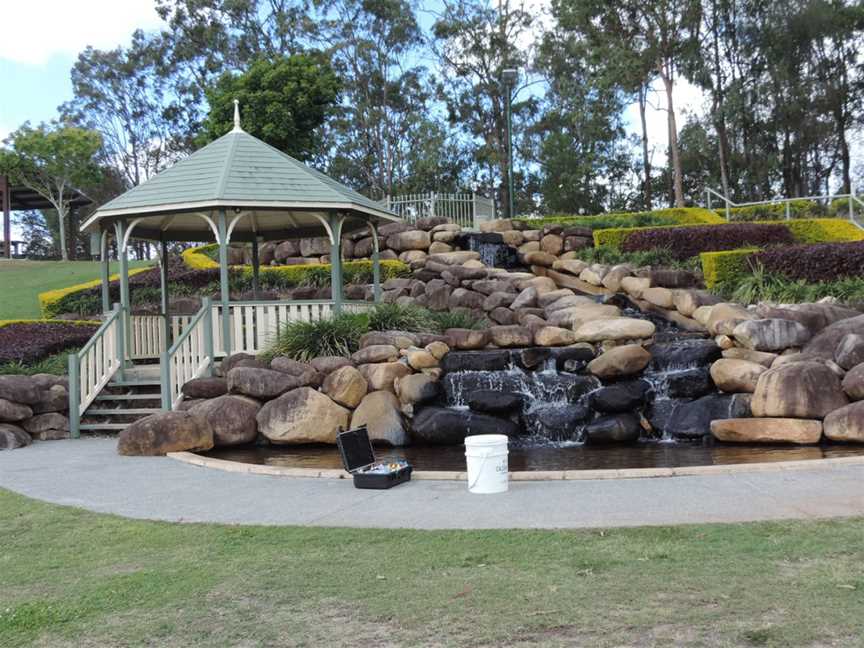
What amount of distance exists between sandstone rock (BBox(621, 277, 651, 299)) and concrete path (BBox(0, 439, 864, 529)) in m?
9.79

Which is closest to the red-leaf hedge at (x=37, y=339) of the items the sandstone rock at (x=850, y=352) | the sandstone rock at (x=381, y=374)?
the sandstone rock at (x=381, y=374)

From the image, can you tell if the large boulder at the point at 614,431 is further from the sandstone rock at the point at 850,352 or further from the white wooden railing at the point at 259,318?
the white wooden railing at the point at 259,318

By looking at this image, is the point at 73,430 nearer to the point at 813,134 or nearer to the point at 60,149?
the point at 60,149

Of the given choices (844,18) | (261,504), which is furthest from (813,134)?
(261,504)

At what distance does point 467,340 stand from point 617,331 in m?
2.48

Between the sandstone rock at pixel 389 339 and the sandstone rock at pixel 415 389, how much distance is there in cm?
82

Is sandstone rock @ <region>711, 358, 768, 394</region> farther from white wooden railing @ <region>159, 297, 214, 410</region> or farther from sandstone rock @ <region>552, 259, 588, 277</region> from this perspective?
sandstone rock @ <region>552, 259, 588, 277</region>

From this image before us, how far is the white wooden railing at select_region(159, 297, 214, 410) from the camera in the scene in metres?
12.0

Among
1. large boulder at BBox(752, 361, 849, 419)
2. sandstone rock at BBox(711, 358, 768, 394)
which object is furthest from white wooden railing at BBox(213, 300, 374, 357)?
large boulder at BBox(752, 361, 849, 419)

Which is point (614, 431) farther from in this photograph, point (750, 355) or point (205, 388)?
point (205, 388)

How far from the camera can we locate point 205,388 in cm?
1214

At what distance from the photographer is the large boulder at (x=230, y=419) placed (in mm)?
11133

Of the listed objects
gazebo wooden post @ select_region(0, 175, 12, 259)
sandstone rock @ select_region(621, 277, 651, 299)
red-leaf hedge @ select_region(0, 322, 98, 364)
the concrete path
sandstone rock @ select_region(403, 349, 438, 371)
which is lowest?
the concrete path

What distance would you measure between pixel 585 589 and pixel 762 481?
3.57m
